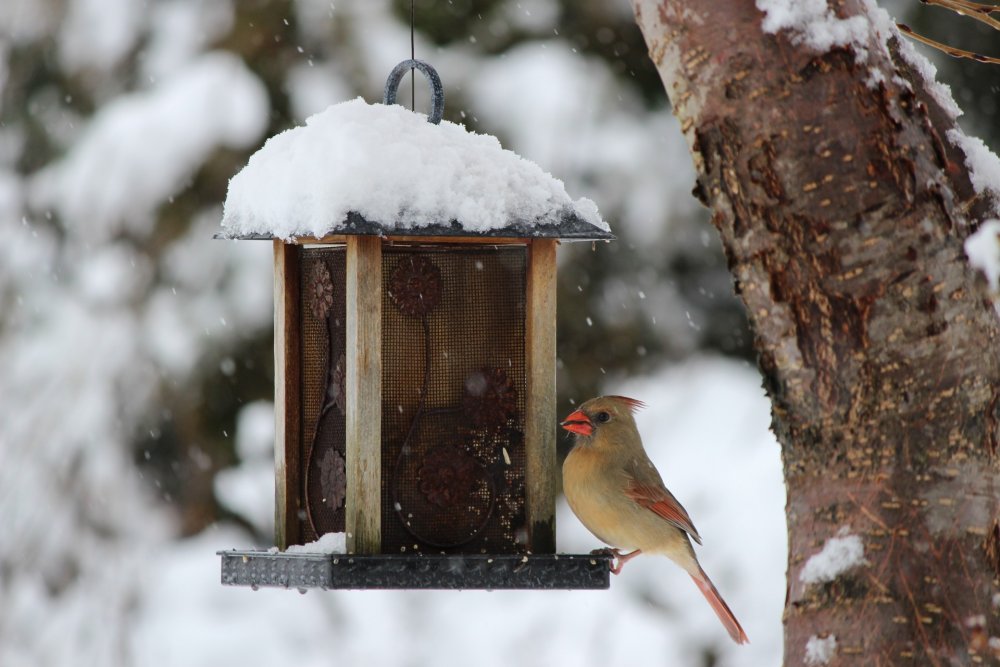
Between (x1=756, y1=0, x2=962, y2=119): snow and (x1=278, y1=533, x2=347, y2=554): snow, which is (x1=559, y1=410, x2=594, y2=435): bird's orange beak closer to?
(x1=278, y1=533, x2=347, y2=554): snow

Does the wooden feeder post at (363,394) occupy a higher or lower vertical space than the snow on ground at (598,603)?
higher

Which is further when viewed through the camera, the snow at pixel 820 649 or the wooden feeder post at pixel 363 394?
the wooden feeder post at pixel 363 394

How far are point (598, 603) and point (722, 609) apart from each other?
2787 mm

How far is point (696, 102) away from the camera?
2193mm

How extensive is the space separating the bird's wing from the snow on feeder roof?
1032 millimetres

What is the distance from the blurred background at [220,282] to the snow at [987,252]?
4.76m

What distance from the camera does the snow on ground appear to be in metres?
7.23

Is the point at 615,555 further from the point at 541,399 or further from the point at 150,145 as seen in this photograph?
the point at 150,145

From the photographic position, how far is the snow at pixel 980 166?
8.09 feet

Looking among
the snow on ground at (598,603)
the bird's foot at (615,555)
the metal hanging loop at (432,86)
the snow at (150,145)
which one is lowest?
the snow on ground at (598,603)

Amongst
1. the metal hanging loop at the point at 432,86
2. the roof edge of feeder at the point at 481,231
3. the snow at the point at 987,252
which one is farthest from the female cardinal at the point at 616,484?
the snow at the point at 987,252

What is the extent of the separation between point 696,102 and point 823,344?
0.46m

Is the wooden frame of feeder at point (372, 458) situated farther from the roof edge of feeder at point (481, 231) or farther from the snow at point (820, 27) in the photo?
the snow at point (820, 27)

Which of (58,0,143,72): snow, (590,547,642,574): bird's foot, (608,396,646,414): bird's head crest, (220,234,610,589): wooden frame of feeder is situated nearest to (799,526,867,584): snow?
(220,234,610,589): wooden frame of feeder
